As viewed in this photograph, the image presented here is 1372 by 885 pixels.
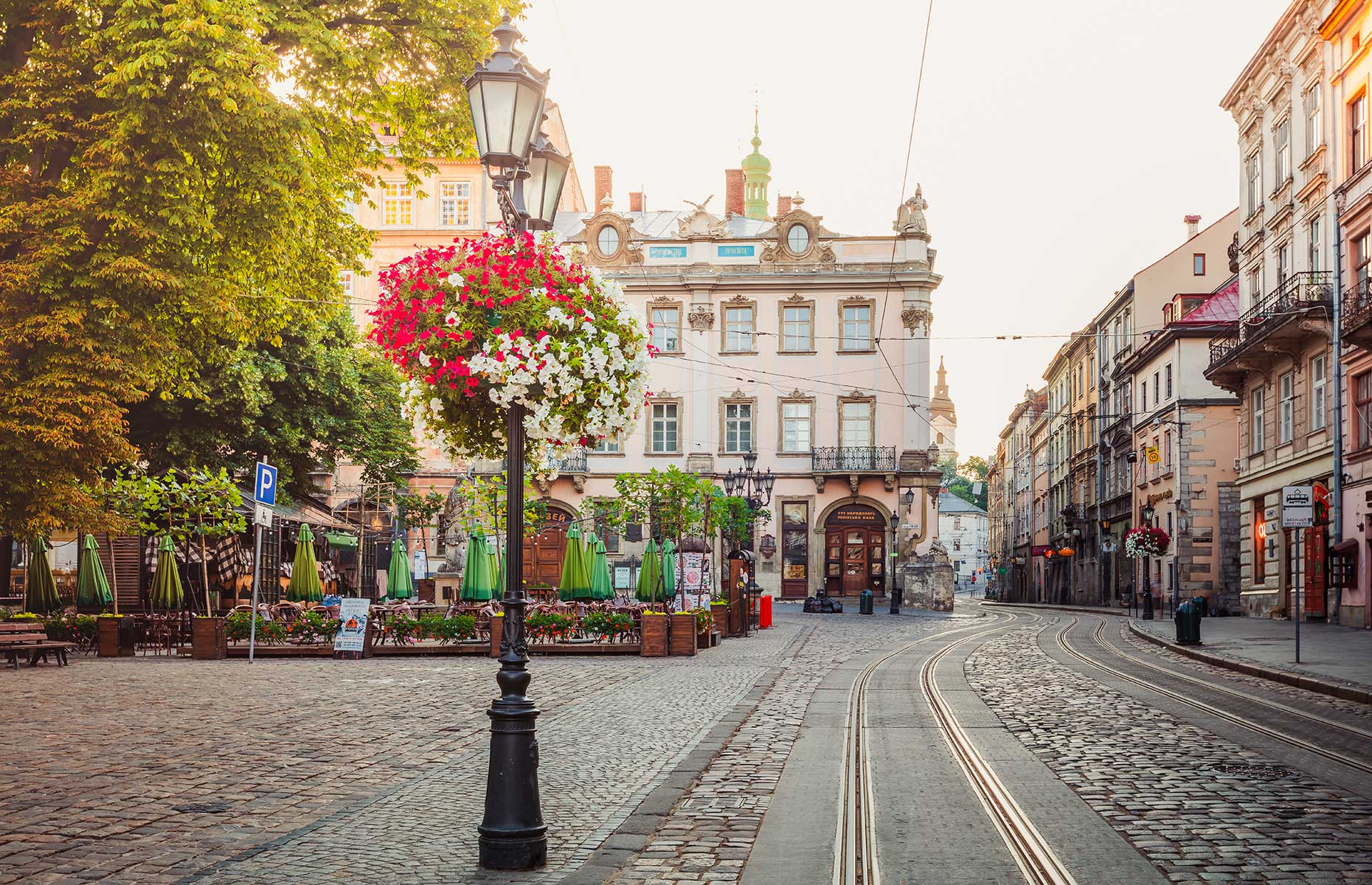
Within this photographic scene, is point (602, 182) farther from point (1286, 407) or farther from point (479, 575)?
point (479, 575)

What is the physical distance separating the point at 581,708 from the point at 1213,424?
38466mm

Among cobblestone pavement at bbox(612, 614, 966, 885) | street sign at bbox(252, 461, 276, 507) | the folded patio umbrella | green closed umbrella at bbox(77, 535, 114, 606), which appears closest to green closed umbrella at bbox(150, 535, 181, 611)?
green closed umbrella at bbox(77, 535, 114, 606)

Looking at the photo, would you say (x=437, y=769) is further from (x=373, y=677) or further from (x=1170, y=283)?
(x=1170, y=283)

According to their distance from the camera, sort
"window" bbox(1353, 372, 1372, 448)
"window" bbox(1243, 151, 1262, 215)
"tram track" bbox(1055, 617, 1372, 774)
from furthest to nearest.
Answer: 1. "window" bbox(1243, 151, 1262, 215)
2. "window" bbox(1353, 372, 1372, 448)
3. "tram track" bbox(1055, 617, 1372, 774)

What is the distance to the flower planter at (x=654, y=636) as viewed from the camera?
22.4 metres

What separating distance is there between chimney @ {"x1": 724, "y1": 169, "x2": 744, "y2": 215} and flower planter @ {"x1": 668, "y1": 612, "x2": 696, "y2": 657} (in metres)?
41.2

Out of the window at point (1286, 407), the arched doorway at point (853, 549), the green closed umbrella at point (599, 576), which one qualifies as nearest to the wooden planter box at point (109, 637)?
the green closed umbrella at point (599, 576)

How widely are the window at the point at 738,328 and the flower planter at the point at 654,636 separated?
31.5 m

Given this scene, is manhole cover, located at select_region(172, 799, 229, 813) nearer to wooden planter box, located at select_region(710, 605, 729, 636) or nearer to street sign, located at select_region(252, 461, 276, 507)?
street sign, located at select_region(252, 461, 276, 507)

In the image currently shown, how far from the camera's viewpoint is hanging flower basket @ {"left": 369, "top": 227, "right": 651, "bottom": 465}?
24.1 ft

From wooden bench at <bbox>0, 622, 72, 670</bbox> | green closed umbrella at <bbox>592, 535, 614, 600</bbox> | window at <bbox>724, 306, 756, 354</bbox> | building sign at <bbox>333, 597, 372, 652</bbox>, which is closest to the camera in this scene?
wooden bench at <bbox>0, 622, 72, 670</bbox>

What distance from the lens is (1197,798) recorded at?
27.4 ft

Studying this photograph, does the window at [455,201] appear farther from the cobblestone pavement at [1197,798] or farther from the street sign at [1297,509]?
the cobblestone pavement at [1197,798]

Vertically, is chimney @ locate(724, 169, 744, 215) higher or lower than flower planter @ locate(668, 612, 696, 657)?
higher
